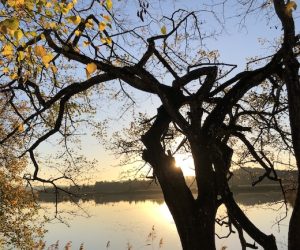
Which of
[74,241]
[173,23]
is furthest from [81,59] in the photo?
[74,241]

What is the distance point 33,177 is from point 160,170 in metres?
2.67

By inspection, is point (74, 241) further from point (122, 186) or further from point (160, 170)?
point (122, 186)

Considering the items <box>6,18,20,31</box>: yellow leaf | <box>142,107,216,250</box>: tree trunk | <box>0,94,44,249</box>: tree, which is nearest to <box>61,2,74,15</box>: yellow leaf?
<box>6,18,20,31</box>: yellow leaf

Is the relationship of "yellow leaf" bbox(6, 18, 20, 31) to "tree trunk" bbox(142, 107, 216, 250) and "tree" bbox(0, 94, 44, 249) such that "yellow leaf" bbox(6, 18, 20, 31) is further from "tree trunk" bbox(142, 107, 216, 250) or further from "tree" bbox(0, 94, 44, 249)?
"tree" bbox(0, 94, 44, 249)

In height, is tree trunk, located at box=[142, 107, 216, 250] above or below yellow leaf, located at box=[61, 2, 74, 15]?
below

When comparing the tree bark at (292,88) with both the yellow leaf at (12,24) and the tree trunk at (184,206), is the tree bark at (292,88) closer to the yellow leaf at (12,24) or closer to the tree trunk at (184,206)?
the tree trunk at (184,206)

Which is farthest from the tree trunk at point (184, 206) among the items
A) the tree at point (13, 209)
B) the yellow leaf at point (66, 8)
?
the tree at point (13, 209)

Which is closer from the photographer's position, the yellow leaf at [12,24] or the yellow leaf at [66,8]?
the yellow leaf at [12,24]

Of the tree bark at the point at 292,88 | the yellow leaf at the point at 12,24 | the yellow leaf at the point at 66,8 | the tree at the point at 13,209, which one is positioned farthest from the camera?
the tree at the point at 13,209

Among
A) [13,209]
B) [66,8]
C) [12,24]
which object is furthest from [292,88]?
[13,209]

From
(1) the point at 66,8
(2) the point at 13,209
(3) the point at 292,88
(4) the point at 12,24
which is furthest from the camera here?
(2) the point at 13,209

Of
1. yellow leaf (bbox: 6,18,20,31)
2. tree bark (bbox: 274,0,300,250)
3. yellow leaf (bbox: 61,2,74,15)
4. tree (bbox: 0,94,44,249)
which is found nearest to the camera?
yellow leaf (bbox: 6,18,20,31)

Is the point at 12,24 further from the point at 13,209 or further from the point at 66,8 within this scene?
the point at 13,209

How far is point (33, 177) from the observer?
7.55 metres
